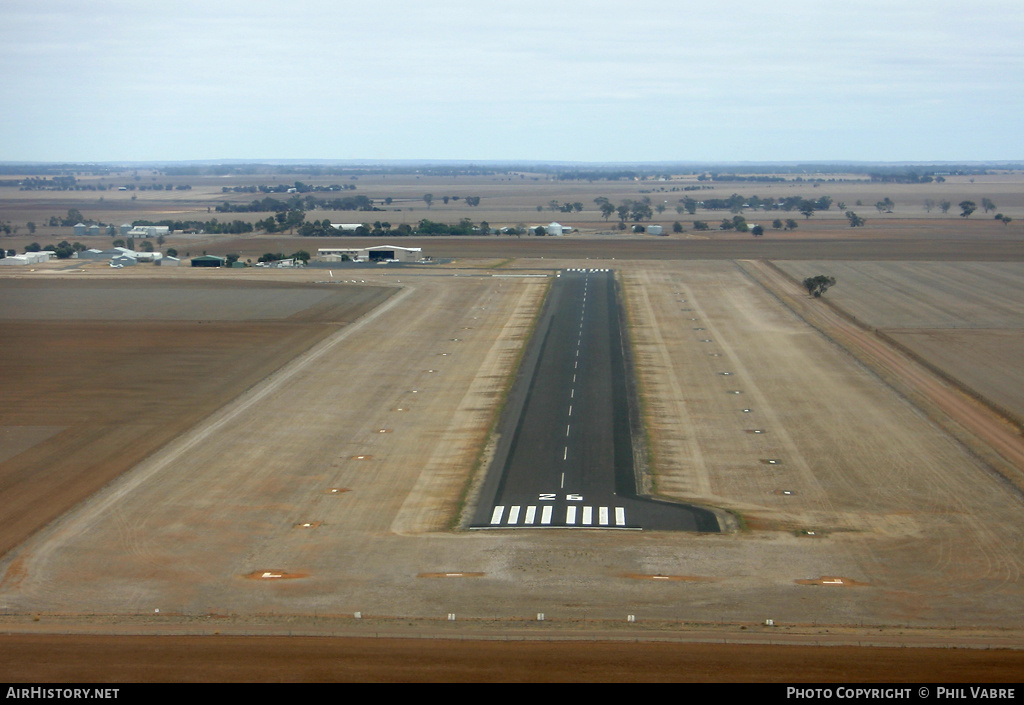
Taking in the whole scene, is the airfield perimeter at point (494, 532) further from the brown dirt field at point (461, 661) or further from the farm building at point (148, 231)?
the farm building at point (148, 231)

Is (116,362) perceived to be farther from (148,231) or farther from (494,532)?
(148,231)

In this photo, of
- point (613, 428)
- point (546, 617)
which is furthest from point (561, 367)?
point (546, 617)

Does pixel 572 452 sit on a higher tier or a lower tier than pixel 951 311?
lower

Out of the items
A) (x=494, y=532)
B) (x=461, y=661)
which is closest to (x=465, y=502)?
(x=494, y=532)

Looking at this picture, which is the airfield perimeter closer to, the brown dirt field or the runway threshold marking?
the brown dirt field

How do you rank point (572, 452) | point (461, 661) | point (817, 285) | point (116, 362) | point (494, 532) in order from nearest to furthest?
point (461, 661) → point (494, 532) → point (572, 452) → point (116, 362) → point (817, 285)
